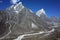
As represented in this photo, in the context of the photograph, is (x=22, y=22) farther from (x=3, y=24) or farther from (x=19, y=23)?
(x=3, y=24)

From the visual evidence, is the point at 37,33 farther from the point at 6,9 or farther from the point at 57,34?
the point at 6,9

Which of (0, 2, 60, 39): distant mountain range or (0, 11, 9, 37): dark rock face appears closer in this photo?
(0, 2, 60, 39): distant mountain range

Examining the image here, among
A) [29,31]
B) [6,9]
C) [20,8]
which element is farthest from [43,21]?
[6,9]

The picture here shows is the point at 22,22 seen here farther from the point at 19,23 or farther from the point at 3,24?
the point at 3,24

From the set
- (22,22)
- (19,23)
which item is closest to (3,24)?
(19,23)

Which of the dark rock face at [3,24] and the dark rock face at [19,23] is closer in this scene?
the dark rock face at [19,23]

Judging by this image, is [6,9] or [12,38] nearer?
[12,38]

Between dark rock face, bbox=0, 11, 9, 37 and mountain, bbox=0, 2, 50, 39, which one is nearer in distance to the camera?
mountain, bbox=0, 2, 50, 39

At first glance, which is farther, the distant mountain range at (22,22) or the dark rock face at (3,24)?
the dark rock face at (3,24)

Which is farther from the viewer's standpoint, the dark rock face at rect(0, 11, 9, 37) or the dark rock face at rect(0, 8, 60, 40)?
the dark rock face at rect(0, 11, 9, 37)

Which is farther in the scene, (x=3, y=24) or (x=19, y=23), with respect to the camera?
(x=3, y=24)

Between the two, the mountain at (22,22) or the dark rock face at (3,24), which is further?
the dark rock face at (3,24)
